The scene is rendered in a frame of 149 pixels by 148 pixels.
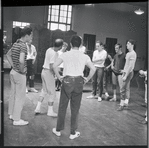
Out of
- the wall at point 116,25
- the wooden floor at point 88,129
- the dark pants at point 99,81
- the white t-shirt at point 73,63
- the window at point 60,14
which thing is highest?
the window at point 60,14

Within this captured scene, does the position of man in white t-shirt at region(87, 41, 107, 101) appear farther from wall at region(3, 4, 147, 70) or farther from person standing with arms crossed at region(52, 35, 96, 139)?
person standing with arms crossed at region(52, 35, 96, 139)

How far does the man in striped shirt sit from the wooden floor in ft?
0.40

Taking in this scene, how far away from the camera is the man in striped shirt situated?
2525mm

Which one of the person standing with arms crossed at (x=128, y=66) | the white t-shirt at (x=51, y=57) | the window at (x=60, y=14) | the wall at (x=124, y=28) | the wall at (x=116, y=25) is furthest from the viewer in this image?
the window at (x=60, y=14)

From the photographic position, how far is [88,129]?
9.17 ft

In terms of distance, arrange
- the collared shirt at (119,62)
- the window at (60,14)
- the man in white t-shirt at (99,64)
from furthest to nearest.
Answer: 1. the man in white t-shirt at (99,64)
2. the collared shirt at (119,62)
3. the window at (60,14)

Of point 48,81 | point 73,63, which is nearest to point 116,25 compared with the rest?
point 48,81

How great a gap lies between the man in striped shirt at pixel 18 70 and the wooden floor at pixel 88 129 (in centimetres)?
12

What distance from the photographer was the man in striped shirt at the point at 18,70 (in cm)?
253

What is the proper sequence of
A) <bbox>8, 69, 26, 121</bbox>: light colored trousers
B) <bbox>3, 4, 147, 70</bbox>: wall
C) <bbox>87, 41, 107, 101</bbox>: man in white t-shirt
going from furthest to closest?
<bbox>87, 41, 107, 101</bbox>: man in white t-shirt < <bbox>8, 69, 26, 121</bbox>: light colored trousers < <bbox>3, 4, 147, 70</bbox>: wall

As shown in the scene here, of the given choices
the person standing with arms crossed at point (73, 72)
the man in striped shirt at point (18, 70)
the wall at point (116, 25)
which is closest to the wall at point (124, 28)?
the wall at point (116, 25)

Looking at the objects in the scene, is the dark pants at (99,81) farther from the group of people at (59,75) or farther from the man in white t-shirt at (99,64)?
the group of people at (59,75)

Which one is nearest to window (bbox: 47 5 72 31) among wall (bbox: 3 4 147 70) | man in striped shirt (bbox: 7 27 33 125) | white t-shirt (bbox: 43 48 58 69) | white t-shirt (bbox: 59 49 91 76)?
wall (bbox: 3 4 147 70)

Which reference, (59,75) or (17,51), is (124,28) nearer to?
(59,75)
